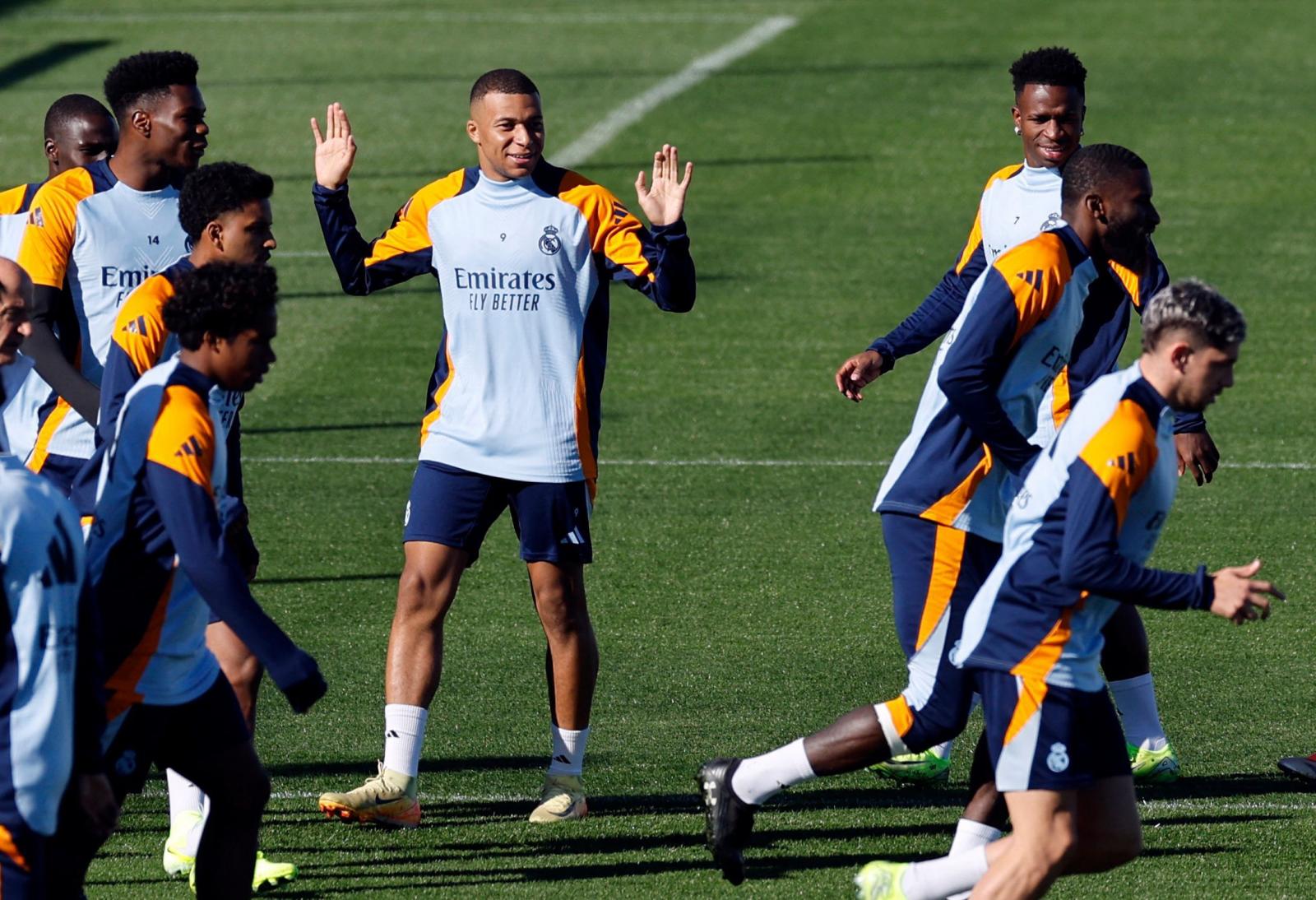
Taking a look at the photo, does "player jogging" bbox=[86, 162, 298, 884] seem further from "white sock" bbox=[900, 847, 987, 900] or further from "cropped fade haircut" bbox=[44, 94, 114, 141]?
"cropped fade haircut" bbox=[44, 94, 114, 141]

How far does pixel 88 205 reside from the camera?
7.02m

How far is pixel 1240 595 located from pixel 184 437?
247 centimetres

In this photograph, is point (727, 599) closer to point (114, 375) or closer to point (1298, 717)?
point (1298, 717)

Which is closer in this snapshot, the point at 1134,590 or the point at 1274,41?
the point at 1134,590

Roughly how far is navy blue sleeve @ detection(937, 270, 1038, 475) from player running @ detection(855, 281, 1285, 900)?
2.35ft

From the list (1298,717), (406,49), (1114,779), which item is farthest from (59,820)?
(406,49)

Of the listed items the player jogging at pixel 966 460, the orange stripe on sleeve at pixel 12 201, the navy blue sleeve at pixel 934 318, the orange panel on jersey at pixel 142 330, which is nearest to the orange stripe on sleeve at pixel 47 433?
the orange stripe on sleeve at pixel 12 201

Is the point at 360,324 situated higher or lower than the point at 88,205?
lower

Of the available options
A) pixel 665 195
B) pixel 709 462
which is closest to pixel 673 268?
pixel 665 195

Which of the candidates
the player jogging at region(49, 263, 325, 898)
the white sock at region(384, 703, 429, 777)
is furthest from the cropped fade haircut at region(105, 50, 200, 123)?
the white sock at region(384, 703, 429, 777)

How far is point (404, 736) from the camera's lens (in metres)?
7.02

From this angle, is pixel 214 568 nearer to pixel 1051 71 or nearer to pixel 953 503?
pixel 953 503

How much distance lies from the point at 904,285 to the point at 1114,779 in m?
11.1

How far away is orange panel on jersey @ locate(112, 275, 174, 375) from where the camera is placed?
19.9 feet
